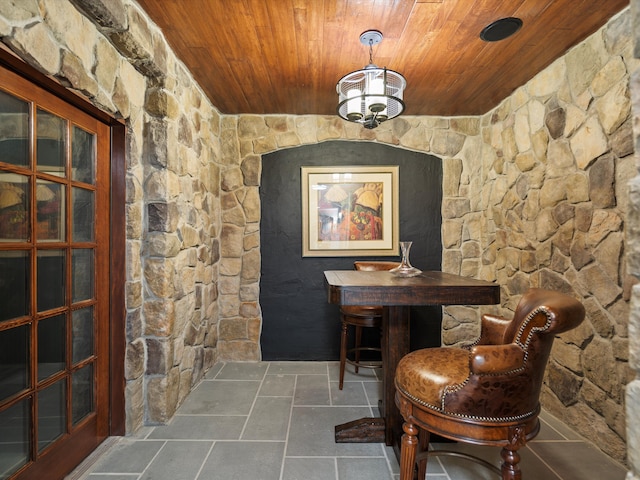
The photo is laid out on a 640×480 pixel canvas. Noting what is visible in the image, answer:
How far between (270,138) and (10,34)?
210 cm

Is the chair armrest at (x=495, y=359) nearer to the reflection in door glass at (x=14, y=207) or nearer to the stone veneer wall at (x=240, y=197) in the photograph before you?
the stone veneer wall at (x=240, y=197)

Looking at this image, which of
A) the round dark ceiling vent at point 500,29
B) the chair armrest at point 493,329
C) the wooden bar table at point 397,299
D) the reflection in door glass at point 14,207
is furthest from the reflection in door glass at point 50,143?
the round dark ceiling vent at point 500,29

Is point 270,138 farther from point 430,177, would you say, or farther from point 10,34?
point 10,34

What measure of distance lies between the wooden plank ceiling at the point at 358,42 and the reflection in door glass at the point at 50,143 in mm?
765

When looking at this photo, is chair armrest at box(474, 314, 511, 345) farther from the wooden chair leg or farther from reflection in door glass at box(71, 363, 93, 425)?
reflection in door glass at box(71, 363, 93, 425)

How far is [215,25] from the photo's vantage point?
1807mm

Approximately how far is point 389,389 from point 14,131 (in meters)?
2.02

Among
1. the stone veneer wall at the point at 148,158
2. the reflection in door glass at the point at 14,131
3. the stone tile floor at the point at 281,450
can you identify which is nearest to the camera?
the reflection in door glass at the point at 14,131

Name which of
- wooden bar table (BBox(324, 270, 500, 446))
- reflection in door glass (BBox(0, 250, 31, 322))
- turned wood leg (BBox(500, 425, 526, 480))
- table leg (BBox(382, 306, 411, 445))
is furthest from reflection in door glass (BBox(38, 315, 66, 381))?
turned wood leg (BBox(500, 425, 526, 480))

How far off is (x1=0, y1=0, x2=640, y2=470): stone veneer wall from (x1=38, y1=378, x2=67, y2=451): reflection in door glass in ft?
1.19

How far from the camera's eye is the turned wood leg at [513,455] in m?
1.10

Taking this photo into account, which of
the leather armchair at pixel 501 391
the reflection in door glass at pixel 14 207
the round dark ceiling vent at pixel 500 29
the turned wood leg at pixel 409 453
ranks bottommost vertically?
the turned wood leg at pixel 409 453

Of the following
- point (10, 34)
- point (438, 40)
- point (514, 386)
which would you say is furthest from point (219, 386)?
point (438, 40)

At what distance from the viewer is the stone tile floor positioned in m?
1.58
